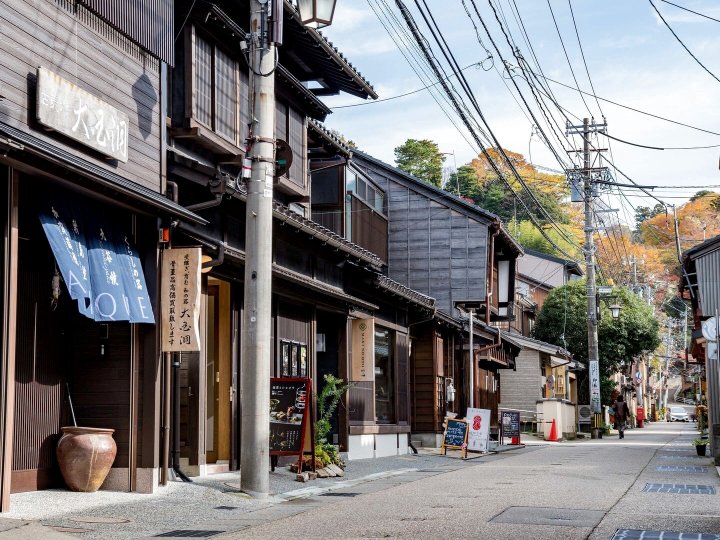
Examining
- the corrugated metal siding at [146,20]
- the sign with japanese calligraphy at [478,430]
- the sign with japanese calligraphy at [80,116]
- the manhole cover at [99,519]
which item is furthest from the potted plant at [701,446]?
the manhole cover at [99,519]

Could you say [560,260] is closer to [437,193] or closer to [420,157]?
[420,157]

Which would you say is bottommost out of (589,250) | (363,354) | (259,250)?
(363,354)

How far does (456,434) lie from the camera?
2544cm

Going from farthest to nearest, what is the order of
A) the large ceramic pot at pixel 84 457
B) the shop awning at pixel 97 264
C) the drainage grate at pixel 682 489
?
1. the drainage grate at pixel 682 489
2. the large ceramic pot at pixel 84 457
3. the shop awning at pixel 97 264

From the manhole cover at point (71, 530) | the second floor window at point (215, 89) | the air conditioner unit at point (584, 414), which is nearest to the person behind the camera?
the manhole cover at point (71, 530)

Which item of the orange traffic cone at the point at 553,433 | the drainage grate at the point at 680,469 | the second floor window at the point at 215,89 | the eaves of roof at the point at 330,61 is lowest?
the orange traffic cone at the point at 553,433

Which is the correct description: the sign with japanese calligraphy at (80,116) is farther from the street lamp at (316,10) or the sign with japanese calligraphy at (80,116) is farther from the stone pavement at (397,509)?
the stone pavement at (397,509)

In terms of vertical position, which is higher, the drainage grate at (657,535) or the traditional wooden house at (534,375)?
the traditional wooden house at (534,375)

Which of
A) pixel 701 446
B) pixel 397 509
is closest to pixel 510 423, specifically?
pixel 701 446

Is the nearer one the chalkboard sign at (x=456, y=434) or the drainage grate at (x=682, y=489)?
the drainage grate at (x=682, y=489)

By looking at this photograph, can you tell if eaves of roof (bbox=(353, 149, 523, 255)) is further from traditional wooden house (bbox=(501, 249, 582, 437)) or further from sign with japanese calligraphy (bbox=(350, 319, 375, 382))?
sign with japanese calligraphy (bbox=(350, 319, 375, 382))

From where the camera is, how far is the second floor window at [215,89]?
51.2 ft

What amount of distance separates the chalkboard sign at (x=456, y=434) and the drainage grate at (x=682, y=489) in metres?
9.65

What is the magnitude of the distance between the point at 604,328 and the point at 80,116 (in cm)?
4611
